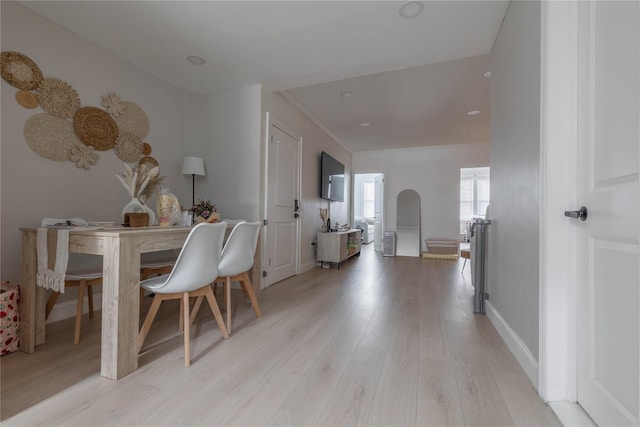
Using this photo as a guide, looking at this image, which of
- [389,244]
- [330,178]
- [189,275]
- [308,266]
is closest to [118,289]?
[189,275]

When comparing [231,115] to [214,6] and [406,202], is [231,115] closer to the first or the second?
[214,6]

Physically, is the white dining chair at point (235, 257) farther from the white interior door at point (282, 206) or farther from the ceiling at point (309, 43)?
the ceiling at point (309, 43)

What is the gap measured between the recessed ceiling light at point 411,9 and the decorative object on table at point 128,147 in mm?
2787

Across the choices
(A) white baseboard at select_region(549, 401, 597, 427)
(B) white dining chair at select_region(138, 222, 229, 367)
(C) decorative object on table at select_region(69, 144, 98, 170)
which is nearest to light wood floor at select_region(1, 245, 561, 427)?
(A) white baseboard at select_region(549, 401, 597, 427)

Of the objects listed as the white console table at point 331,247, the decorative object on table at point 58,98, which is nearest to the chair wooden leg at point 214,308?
the decorative object on table at point 58,98

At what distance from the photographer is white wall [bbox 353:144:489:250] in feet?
20.5

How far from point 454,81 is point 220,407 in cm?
386

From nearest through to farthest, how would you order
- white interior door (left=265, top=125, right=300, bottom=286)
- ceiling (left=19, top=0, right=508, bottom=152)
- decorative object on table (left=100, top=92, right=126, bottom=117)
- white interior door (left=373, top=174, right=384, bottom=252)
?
ceiling (left=19, top=0, right=508, bottom=152) < decorative object on table (left=100, top=92, right=126, bottom=117) < white interior door (left=265, top=125, right=300, bottom=286) < white interior door (left=373, top=174, right=384, bottom=252)

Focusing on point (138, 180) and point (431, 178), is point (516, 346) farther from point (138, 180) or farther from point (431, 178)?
point (431, 178)

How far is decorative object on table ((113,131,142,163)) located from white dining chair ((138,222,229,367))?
66.7 inches

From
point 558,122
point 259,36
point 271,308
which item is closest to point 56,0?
point 259,36

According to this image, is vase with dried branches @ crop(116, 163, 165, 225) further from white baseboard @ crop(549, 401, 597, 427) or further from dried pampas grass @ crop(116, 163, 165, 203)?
white baseboard @ crop(549, 401, 597, 427)

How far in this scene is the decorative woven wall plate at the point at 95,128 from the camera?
8.03ft

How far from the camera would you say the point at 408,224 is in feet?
21.3
